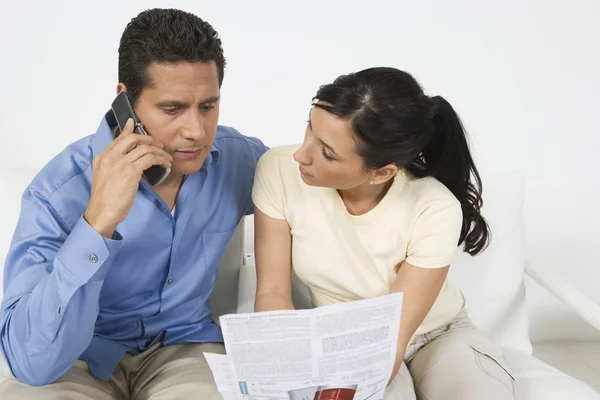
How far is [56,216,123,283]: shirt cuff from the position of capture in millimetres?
1729

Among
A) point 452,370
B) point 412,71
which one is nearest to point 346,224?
point 452,370

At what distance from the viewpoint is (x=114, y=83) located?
3314mm

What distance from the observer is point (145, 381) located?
6.82ft

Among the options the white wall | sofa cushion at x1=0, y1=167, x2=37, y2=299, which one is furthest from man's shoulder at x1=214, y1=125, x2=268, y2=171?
the white wall

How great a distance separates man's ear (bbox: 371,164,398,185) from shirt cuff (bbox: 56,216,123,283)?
26.6 inches

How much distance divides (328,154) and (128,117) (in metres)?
0.47

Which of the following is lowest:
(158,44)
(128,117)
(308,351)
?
(308,351)

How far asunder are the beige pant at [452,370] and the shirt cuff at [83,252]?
738 mm

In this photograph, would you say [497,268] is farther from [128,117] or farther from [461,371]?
[128,117]

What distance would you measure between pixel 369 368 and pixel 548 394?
0.66 meters

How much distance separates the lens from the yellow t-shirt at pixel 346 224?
209 cm

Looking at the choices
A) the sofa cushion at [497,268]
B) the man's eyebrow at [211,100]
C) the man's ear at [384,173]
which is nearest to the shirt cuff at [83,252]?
the man's eyebrow at [211,100]

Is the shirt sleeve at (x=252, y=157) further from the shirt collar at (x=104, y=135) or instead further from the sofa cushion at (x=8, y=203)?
the sofa cushion at (x=8, y=203)

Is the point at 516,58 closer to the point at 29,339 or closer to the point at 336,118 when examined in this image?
the point at 336,118
